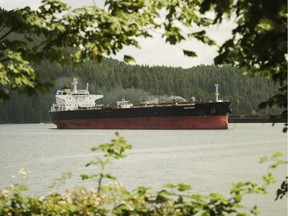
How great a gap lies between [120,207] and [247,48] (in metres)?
2.86

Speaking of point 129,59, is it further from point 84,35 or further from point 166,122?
point 166,122

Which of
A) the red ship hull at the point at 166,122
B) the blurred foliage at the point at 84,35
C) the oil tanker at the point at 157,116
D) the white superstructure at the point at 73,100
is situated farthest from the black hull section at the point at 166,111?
the blurred foliage at the point at 84,35

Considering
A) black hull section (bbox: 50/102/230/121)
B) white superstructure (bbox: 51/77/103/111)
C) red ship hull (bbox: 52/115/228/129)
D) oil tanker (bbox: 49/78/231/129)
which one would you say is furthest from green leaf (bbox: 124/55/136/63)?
white superstructure (bbox: 51/77/103/111)

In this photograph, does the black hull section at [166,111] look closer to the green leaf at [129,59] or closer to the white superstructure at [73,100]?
the white superstructure at [73,100]

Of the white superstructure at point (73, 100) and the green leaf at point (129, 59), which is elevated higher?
the white superstructure at point (73, 100)

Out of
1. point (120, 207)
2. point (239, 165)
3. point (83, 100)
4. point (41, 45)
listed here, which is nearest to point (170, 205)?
point (120, 207)

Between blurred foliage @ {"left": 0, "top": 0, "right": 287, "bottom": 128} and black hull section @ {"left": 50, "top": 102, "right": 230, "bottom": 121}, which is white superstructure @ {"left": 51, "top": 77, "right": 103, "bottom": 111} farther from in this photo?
blurred foliage @ {"left": 0, "top": 0, "right": 287, "bottom": 128}

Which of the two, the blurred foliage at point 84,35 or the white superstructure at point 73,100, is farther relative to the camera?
the white superstructure at point 73,100

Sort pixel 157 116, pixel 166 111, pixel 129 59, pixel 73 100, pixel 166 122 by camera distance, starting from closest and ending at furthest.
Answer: pixel 129 59 → pixel 166 111 → pixel 157 116 → pixel 166 122 → pixel 73 100

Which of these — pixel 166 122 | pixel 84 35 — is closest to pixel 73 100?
pixel 166 122

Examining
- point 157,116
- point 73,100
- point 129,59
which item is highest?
point 73,100

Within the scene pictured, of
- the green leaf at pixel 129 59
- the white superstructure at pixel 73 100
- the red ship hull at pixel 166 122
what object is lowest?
the red ship hull at pixel 166 122

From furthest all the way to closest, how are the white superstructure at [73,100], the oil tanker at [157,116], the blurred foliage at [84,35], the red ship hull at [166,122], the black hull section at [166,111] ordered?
the white superstructure at [73,100], the red ship hull at [166,122], the oil tanker at [157,116], the black hull section at [166,111], the blurred foliage at [84,35]

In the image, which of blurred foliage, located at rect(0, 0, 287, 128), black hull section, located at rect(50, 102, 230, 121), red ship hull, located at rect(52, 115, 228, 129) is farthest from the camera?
red ship hull, located at rect(52, 115, 228, 129)
